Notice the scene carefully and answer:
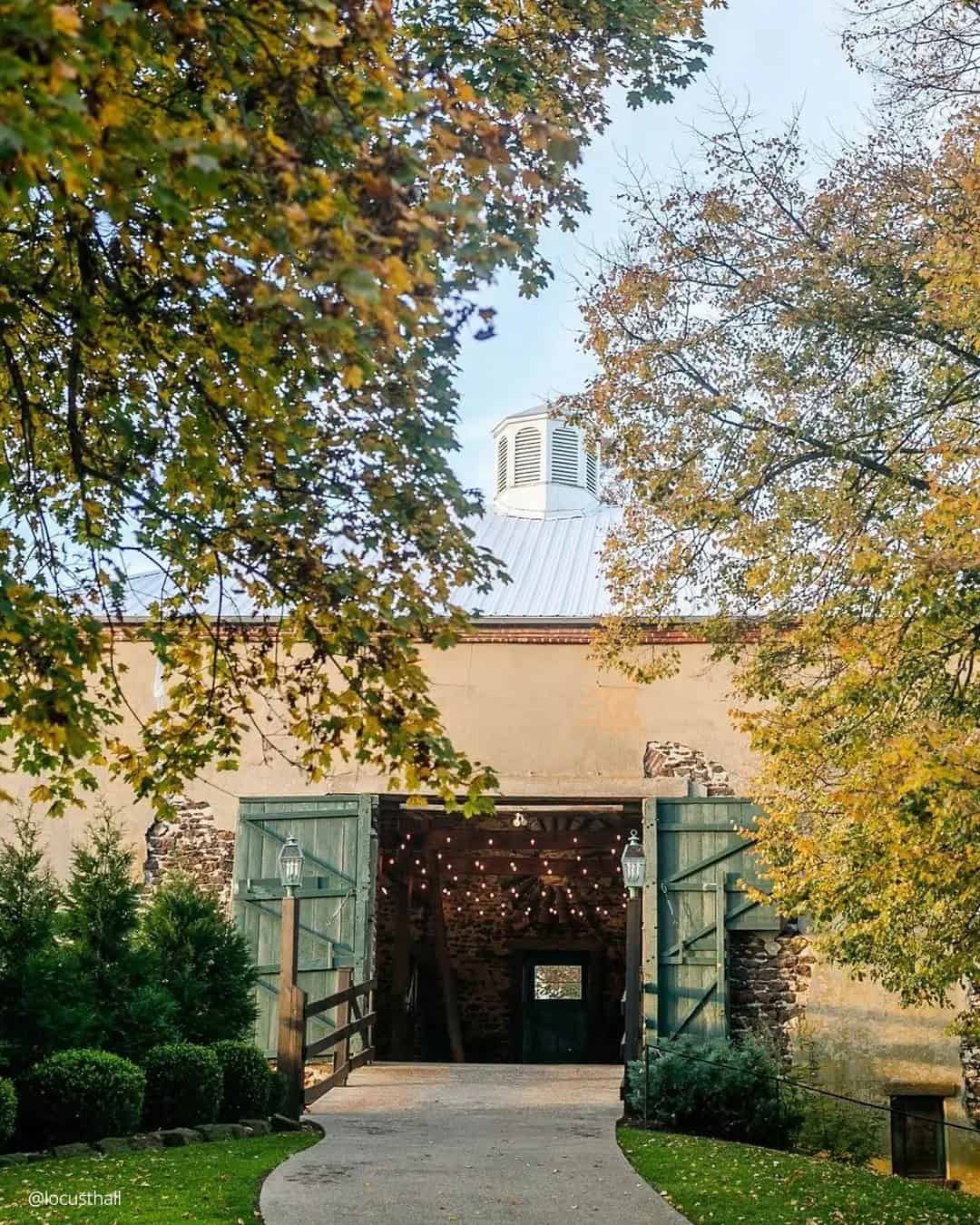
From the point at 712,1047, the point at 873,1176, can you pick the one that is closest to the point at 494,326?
the point at 873,1176

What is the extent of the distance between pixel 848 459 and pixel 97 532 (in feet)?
16.5

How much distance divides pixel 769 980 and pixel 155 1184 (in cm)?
800

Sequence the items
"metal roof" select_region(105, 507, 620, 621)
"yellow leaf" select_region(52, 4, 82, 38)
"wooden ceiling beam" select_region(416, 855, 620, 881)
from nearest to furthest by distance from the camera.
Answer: "yellow leaf" select_region(52, 4, 82, 38), "metal roof" select_region(105, 507, 620, 621), "wooden ceiling beam" select_region(416, 855, 620, 881)

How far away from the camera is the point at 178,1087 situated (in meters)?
8.85

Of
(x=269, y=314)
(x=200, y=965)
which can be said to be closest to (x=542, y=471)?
(x=200, y=965)

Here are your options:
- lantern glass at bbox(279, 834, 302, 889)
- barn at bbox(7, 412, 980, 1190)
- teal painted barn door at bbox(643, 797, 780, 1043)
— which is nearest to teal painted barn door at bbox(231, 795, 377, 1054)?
barn at bbox(7, 412, 980, 1190)

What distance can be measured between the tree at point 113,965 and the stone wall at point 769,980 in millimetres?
6170

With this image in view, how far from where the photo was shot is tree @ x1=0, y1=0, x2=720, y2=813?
124 inches

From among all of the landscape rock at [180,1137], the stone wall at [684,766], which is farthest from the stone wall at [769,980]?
the landscape rock at [180,1137]

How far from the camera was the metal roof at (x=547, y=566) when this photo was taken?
14.8m

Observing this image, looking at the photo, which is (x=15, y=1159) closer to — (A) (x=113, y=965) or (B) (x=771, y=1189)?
(A) (x=113, y=965)

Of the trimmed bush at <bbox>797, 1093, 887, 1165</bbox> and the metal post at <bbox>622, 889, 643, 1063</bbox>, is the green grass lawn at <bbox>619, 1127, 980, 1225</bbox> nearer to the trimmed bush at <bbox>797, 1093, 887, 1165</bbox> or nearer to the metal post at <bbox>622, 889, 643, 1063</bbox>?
the metal post at <bbox>622, 889, 643, 1063</bbox>

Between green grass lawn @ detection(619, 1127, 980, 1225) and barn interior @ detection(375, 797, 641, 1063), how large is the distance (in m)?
8.71

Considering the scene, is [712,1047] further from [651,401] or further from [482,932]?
[482,932]
